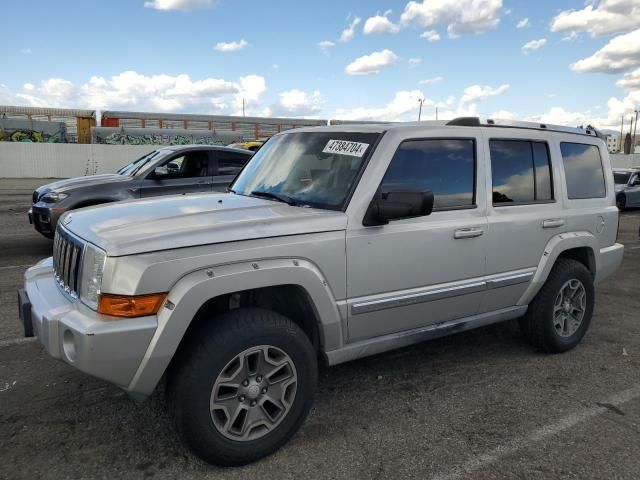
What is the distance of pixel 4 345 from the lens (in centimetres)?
438

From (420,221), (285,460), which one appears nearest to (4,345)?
(285,460)

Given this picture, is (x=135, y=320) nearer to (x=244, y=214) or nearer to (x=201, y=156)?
(x=244, y=214)

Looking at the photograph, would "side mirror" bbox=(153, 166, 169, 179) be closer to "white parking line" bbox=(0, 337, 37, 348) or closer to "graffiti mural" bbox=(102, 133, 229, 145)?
"white parking line" bbox=(0, 337, 37, 348)

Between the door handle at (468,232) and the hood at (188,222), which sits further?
the door handle at (468,232)

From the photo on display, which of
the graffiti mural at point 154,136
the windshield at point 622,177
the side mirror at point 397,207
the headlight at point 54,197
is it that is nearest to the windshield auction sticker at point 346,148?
the side mirror at point 397,207

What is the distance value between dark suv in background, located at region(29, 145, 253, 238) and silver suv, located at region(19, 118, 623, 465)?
447 centimetres

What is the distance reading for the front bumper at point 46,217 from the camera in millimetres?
7598

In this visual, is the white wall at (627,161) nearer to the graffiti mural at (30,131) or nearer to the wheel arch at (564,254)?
the graffiti mural at (30,131)

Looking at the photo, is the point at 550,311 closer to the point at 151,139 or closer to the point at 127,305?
the point at 127,305

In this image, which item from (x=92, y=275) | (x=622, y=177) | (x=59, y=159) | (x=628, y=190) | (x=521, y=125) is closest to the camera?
(x=92, y=275)

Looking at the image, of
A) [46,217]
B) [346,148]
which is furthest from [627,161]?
[346,148]

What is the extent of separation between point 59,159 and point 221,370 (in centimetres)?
2768

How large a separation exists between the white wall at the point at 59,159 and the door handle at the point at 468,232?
27.0 meters

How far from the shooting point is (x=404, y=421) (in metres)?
3.29
